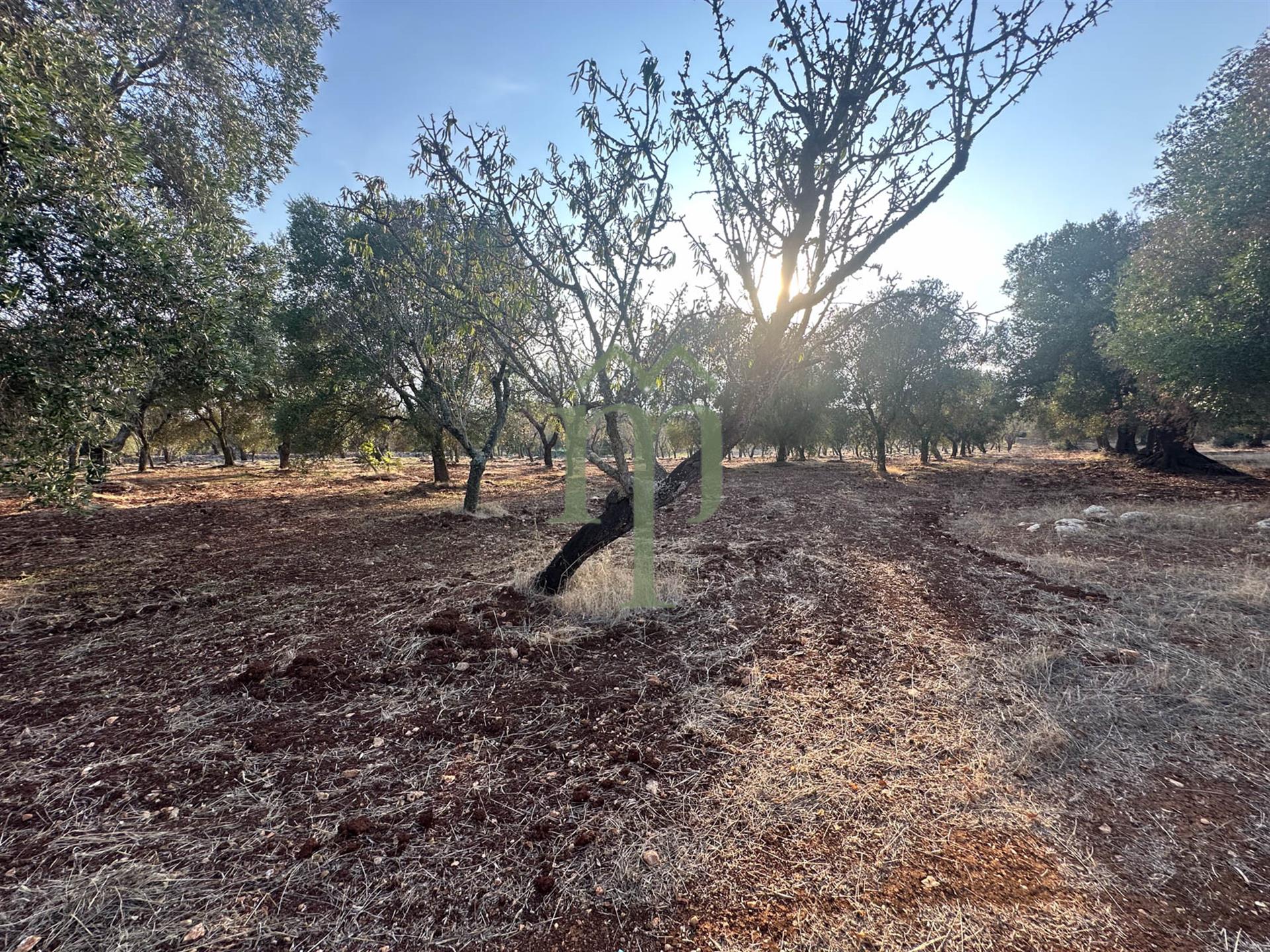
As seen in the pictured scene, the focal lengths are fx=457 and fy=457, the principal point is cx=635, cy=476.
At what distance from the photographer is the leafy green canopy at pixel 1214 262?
9812 mm

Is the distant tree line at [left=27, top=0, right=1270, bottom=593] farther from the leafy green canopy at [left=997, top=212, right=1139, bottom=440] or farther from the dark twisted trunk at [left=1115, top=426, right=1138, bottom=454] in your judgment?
the dark twisted trunk at [left=1115, top=426, right=1138, bottom=454]

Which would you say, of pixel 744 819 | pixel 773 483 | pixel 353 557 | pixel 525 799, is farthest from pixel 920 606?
pixel 773 483

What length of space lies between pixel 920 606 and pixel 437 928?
5656 millimetres

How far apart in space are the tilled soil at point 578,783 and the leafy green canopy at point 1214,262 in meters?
10.7

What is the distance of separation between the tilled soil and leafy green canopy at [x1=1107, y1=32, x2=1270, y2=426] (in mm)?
10666

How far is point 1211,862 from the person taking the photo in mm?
2219

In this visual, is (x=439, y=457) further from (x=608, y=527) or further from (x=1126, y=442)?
(x=1126, y=442)

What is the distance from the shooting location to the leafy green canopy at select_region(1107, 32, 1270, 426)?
32.2ft

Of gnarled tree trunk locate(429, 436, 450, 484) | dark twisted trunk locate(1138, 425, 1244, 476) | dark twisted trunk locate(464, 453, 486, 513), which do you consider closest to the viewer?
dark twisted trunk locate(464, 453, 486, 513)

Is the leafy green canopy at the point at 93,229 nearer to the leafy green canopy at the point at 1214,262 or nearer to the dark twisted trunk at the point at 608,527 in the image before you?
the dark twisted trunk at the point at 608,527

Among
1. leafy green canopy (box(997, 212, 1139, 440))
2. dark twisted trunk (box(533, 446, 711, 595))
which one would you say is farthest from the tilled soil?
leafy green canopy (box(997, 212, 1139, 440))

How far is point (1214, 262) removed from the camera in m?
11.1

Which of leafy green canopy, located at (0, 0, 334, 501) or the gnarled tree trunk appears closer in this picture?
leafy green canopy, located at (0, 0, 334, 501)

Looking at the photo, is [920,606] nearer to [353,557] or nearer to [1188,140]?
[353,557]
